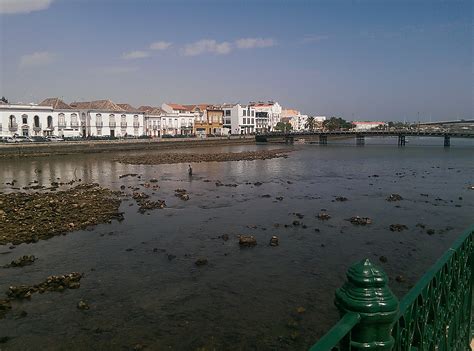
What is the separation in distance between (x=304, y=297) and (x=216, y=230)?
7.93 meters

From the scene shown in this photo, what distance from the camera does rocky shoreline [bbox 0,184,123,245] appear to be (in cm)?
1768

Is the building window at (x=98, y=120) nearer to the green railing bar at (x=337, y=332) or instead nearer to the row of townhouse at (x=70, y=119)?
the row of townhouse at (x=70, y=119)

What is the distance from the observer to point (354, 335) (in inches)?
75.5

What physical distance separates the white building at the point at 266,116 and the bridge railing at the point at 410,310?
134 meters

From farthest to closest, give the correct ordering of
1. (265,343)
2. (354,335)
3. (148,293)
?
(148,293) → (265,343) → (354,335)

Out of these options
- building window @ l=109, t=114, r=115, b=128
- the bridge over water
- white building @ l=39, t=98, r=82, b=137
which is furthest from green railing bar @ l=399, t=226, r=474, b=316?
building window @ l=109, t=114, r=115, b=128

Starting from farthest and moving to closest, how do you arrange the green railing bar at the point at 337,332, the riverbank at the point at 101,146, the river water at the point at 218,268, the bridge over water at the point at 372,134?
1. the bridge over water at the point at 372,134
2. the riverbank at the point at 101,146
3. the river water at the point at 218,268
4. the green railing bar at the point at 337,332

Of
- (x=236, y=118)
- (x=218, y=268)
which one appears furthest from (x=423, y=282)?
(x=236, y=118)

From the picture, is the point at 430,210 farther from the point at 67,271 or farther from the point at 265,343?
the point at 67,271

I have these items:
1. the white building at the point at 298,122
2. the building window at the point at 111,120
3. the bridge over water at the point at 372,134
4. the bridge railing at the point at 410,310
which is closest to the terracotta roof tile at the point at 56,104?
the building window at the point at 111,120

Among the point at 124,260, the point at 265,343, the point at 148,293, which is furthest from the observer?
the point at 124,260

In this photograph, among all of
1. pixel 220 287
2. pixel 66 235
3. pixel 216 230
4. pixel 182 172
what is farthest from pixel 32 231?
pixel 182 172

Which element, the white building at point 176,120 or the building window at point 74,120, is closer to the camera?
the building window at point 74,120

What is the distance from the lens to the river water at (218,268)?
9508 millimetres
